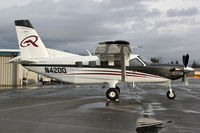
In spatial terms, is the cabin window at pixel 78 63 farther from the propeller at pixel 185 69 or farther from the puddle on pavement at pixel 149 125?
the puddle on pavement at pixel 149 125

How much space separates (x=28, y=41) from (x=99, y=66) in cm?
451

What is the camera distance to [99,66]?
40.3ft

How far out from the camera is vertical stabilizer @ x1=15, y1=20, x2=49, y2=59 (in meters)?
12.9

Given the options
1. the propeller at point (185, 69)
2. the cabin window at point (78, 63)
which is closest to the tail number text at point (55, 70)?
the cabin window at point (78, 63)

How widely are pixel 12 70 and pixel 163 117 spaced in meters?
26.2

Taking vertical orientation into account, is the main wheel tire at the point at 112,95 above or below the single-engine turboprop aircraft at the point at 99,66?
below

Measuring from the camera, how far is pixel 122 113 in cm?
789

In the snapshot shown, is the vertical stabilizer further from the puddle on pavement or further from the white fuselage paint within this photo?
the puddle on pavement

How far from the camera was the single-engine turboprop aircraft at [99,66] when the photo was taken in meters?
11.7

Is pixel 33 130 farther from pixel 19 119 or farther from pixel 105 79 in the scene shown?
pixel 105 79

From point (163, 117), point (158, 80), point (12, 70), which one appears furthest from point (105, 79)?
point (12, 70)

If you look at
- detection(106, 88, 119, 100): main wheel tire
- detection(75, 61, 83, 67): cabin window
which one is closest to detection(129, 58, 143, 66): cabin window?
detection(106, 88, 119, 100): main wheel tire

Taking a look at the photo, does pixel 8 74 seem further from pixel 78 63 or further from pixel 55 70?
pixel 78 63

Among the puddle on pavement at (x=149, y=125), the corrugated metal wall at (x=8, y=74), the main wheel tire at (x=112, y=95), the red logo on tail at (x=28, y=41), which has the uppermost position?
the red logo on tail at (x=28, y=41)
